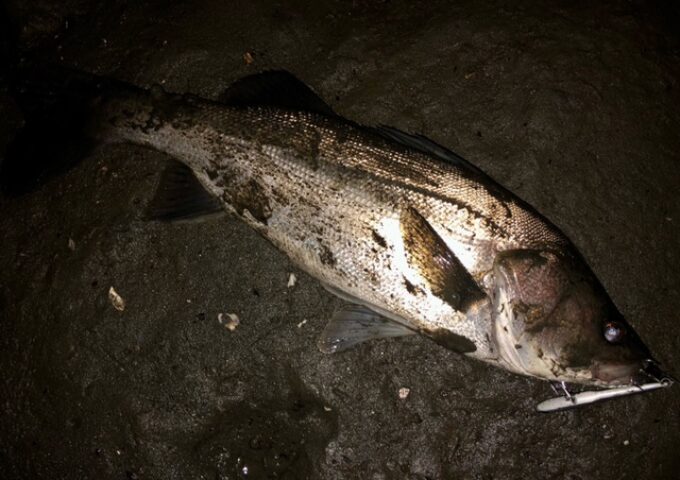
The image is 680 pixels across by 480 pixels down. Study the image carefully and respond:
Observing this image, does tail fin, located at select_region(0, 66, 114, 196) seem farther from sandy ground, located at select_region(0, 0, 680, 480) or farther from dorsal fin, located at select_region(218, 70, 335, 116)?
dorsal fin, located at select_region(218, 70, 335, 116)

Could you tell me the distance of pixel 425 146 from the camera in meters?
2.72

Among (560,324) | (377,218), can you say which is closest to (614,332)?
(560,324)

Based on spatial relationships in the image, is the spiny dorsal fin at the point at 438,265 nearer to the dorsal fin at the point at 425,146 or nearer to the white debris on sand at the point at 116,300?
the dorsal fin at the point at 425,146

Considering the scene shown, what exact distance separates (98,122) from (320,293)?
1.80 meters

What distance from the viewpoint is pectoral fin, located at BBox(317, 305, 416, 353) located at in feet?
9.00

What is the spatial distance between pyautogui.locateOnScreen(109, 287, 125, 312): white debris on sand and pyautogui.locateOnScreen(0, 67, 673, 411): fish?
0.65 meters

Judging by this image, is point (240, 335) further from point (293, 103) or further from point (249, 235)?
point (293, 103)

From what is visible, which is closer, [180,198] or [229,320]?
[180,198]

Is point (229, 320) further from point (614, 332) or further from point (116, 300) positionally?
point (614, 332)

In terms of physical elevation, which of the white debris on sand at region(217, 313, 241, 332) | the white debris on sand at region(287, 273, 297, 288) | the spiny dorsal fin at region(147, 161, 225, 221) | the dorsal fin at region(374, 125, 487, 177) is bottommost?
the white debris on sand at region(217, 313, 241, 332)

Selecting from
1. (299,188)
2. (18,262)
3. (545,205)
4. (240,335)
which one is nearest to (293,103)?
(299,188)

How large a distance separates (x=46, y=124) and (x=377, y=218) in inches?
88.8

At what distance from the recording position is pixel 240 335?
3000mm

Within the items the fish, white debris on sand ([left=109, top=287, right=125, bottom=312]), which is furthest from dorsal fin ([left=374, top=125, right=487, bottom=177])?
white debris on sand ([left=109, top=287, right=125, bottom=312])
